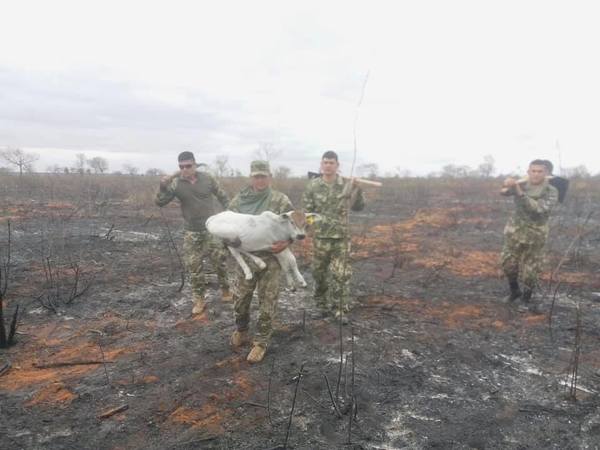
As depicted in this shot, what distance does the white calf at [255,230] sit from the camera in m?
3.32

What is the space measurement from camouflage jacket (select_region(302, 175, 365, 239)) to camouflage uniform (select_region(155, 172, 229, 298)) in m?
1.13

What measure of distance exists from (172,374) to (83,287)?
3.09 meters

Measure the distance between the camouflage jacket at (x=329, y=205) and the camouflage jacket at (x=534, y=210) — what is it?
82.2 inches

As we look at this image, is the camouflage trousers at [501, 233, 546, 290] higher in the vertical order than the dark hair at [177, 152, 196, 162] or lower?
lower

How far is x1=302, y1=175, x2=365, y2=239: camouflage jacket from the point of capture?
4551mm

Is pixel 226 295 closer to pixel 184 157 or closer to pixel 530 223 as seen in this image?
pixel 184 157

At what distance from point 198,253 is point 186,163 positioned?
3.56ft

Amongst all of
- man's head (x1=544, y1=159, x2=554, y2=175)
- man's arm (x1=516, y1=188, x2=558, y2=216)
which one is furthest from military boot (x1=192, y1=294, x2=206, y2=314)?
man's head (x1=544, y1=159, x2=554, y2=175)

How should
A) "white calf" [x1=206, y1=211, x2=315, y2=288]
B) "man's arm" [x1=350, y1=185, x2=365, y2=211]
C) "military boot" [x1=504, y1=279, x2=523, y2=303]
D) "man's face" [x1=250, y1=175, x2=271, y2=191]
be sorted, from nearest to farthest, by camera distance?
"white calf" [x1=206, y1=211, x2=315, y2=288], "man's face" [x1=250, y1=175, x2=271, y2=191], "man's arm" [x1=350, y1=185, x2=365, y2=211], "military boot" [x1=504, y1=279, x2=523, y2=303]

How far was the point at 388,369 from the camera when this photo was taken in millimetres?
3648

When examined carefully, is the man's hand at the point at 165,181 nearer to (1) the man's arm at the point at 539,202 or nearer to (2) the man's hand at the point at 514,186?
(2) the man's hand at the point at 514,186

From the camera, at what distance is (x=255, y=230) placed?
331 centimetres

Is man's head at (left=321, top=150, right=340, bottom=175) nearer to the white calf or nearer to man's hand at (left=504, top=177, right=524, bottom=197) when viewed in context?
the white calf

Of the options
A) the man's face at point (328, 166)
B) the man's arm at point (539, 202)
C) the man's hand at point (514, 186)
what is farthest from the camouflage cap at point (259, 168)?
the man's arm at point (539, 202)
